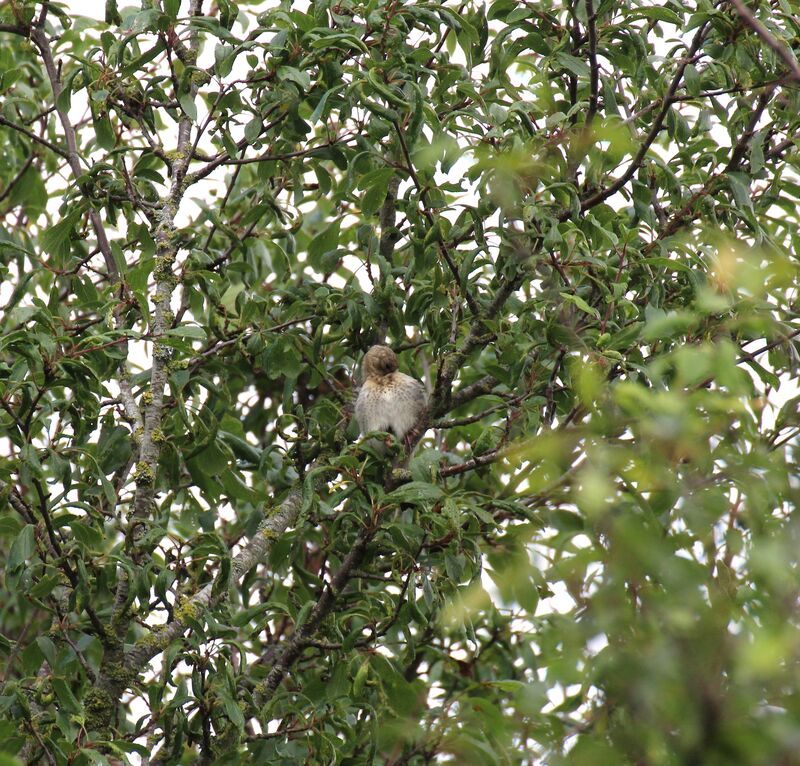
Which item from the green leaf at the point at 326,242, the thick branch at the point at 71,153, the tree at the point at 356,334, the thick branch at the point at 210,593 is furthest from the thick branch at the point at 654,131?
the thick branch at the point at 71,153

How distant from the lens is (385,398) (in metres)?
6.30

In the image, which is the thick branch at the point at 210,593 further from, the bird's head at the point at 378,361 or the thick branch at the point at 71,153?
the thick branch at the point at 71,153

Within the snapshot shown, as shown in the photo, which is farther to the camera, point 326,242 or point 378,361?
point 378,361

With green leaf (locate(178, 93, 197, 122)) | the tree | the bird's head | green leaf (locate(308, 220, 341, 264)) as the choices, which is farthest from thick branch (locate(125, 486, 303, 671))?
green leaf (locate(178, 93, 197, 122))

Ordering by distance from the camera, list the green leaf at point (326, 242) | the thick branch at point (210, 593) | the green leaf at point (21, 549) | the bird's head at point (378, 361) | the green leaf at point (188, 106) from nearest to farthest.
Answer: the green leaf at point (21, 549), the thick branch at point (210, 593), the green leaf at point (188, 106), the green leaf at point (326, 242), the bird's head at point (378, 361)

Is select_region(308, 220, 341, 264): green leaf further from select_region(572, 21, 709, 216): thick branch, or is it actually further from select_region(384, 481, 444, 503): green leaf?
select_region(384, 481, 444, 503): green leaf

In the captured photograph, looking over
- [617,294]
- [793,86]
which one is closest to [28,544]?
[617,294]

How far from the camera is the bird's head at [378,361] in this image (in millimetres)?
6004

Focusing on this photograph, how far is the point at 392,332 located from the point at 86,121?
3.07m

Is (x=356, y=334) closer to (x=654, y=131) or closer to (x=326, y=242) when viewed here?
(x=326, y=242)

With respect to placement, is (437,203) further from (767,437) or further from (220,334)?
(767,437)

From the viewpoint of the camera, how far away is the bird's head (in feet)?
19.7

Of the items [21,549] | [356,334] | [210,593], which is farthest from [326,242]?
[21,549]

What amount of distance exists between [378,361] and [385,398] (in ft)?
0.99
